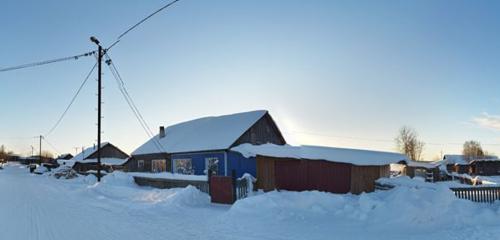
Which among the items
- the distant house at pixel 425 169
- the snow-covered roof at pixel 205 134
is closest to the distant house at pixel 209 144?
the snow-covered roof at pixel 205 134

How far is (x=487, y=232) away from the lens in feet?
30.3

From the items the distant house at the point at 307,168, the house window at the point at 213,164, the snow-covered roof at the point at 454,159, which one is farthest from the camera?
the snow-covered roof at the point at 454,159

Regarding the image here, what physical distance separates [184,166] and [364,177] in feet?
41.9

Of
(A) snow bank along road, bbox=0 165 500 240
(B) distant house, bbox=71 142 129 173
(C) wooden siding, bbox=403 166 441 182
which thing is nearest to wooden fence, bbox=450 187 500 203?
(A) snow bank along road, bbox=0 165 500 240

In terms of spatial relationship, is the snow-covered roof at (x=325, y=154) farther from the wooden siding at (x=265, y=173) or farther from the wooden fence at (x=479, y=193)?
the wooden fence at (x=479, y=193)

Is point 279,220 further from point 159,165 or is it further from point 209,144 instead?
point 159,165

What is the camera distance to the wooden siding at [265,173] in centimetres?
2352

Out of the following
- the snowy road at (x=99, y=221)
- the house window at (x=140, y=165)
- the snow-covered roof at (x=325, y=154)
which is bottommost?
the snowy road at (x=99, y=221)

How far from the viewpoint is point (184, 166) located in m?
31.3

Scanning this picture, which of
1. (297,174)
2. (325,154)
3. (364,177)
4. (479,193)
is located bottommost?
(479,193)

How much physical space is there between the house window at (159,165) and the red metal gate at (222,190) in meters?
16.5

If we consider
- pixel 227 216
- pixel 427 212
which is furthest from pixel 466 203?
pixel 227 216

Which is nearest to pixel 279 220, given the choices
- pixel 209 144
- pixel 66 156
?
pixel 209 144

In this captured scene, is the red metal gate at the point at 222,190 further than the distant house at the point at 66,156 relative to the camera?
No
